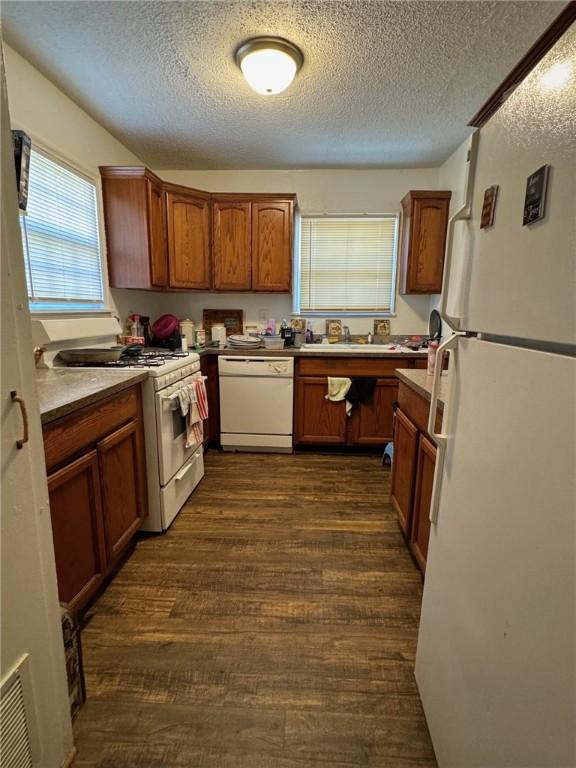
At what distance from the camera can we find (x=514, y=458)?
26.5 inches

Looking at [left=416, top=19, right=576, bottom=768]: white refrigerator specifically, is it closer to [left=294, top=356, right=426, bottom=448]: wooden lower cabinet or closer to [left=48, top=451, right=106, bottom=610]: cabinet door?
[left=48, top=451, right=106, bottom=610]: cabinet door

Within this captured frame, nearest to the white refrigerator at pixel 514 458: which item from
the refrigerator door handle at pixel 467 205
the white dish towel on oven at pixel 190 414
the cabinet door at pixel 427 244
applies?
the refrigerator door handle at pixel 467 205

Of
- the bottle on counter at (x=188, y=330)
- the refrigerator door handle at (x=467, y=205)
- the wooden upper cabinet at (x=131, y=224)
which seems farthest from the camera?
the bottle on counter at (x=188, y=330)

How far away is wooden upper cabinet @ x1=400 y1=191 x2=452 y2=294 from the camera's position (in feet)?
10.5

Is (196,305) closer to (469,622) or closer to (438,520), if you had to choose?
(438,520)

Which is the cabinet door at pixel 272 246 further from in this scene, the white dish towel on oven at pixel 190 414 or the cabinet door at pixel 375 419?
the white dish towel on oven at pixel 190 414

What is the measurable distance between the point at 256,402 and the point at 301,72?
2261mm

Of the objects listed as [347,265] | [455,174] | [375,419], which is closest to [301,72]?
[455,174]

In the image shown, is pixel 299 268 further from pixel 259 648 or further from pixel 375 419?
pixel 259 648

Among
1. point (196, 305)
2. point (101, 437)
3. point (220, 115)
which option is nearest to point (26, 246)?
point (101, 437)

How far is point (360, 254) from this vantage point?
3.67 m

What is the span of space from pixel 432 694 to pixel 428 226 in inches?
129

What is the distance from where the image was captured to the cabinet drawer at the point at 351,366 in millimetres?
3141

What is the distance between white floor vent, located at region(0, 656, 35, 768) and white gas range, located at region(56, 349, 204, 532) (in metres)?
1.24
